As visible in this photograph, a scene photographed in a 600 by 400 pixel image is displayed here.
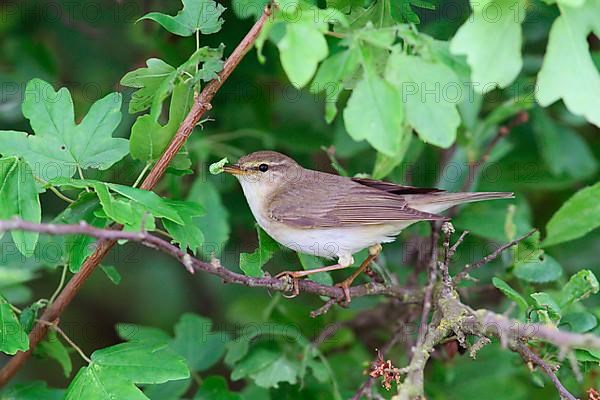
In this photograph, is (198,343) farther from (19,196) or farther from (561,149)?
(561,149)

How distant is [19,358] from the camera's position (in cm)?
360

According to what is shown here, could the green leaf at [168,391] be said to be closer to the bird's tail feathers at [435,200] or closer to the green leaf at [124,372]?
the green leaf at [124,372]

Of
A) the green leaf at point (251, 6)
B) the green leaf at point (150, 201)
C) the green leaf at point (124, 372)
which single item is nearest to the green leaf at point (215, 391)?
the green leaf at point (124, 372)

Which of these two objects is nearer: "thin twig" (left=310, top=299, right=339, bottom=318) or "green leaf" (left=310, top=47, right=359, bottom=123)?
"green leaf" (left=310, top=47, right=359, bottom=123)

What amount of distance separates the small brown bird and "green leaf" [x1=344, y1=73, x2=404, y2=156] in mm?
1183

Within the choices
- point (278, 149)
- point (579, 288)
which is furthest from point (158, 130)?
point (278, 149)

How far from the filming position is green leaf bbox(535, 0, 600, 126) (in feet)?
8.75

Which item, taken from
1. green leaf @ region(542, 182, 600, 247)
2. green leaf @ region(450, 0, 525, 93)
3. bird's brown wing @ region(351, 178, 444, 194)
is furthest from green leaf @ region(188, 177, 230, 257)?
green leaf @ region(450, 0, 525, 93)

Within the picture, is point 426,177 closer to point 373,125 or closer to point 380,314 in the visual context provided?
point 380,314

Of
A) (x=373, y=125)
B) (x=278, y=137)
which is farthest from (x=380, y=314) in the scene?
(x=373, y=125)

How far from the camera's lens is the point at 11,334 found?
3189 millimetres

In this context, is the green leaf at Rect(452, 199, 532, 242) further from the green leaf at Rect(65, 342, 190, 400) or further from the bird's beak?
the green leaf at Rect(65, 342, 190, 400)

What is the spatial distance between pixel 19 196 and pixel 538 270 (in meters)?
Answer: 2.30

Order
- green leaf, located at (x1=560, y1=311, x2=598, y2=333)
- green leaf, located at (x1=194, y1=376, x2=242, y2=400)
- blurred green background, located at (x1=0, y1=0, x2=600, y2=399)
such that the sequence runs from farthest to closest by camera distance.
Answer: blurred green background, located at (x1=0, y1=0, x2=600, y2=399)
green leaf, located at (x1=194, y1=376, x2=242, y2=400)
green leaf, located at (x1=560, y1=311, x2=598, y2=333)
